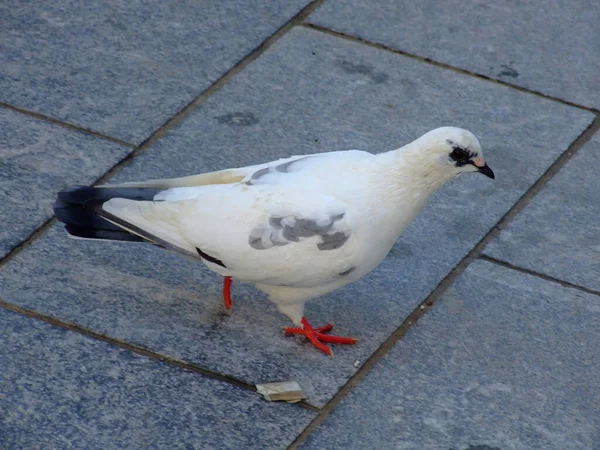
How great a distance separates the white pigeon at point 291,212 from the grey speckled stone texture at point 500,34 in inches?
88.0

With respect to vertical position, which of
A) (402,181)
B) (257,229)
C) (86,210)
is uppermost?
(402,181)

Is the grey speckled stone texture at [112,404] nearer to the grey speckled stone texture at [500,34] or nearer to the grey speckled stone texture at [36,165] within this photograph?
the grey speckled stone texture at [36,165]

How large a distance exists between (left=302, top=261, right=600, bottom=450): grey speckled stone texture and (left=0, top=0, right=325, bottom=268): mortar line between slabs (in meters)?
1.64

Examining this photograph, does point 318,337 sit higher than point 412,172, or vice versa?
point 412,172

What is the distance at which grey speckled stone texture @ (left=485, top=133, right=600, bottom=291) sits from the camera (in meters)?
5.02

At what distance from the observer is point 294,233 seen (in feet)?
13.4

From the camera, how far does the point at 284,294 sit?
4344mm

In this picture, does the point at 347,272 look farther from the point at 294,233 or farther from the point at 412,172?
the point at 412,172

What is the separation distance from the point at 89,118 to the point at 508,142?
7.26 ft

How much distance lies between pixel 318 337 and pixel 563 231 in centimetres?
148

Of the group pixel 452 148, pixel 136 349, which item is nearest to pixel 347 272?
pixel 452 148

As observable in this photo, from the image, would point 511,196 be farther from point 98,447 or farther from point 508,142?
point 98,447

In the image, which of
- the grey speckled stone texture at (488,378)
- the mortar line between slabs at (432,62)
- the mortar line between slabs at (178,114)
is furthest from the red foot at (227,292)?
the mortar line between slabs at (432,62)

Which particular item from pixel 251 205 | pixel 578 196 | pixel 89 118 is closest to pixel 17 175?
pixel 89 118
